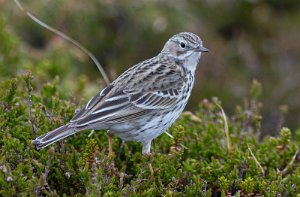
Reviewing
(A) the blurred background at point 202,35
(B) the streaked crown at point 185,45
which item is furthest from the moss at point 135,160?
(A) the blurred background at point 202,35

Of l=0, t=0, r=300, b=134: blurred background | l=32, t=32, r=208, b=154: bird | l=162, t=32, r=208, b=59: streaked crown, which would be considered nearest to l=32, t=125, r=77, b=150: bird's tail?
l=32, t=32, r=208, b=154: bird

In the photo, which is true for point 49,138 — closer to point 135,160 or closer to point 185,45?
point 135,160

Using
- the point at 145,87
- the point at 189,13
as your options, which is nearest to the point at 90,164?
the point at 145,87

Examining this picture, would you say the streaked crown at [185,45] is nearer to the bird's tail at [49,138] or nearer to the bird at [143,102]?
the bird at [143,102]

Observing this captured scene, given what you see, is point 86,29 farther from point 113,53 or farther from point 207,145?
point 207,145

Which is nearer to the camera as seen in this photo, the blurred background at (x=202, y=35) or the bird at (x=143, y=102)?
the bird at (x=143, y=102)

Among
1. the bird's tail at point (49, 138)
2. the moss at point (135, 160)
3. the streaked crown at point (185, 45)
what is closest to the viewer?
the moss at point (135, 160)

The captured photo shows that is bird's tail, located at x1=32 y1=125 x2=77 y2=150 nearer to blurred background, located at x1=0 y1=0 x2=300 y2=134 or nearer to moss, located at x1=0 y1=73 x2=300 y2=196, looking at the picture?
moss, located at x1=0 y1=73 x2=300 y2=196
